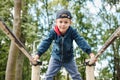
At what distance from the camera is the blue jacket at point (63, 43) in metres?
3.89

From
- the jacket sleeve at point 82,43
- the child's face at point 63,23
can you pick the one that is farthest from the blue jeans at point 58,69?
the child's face at point 63,23

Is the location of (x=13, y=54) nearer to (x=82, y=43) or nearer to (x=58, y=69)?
(x=58, y=69)

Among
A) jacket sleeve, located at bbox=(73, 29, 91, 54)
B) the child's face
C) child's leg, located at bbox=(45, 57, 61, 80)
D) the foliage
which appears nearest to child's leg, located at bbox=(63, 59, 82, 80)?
child's leg, located at bbox=(45, 57, 61, 80)

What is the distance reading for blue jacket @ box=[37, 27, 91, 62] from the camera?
389 centimetres

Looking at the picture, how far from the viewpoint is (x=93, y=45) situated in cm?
2308

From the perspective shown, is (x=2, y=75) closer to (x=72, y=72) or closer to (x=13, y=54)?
(x=13, y=54)

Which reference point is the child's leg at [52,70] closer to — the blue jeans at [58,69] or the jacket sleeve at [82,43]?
the blue jeans at [58,69]

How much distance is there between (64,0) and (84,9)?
3.07 meters

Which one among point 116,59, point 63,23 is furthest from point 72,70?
point 116,59

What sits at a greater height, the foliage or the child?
the foliage

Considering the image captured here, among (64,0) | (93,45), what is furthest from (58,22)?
(93,45)

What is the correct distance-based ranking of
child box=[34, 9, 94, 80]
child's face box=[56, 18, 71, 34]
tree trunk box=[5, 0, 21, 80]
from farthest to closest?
1. tree trunk box=[5, 0, 21, 80]
2. child box=[34, 9, 94, 80]
3. child's face box=[56, 18, 71, 34]

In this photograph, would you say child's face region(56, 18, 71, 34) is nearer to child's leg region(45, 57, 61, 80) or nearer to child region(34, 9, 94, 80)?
child region(34, 9, 94, 80)

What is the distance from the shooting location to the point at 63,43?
3893mm
